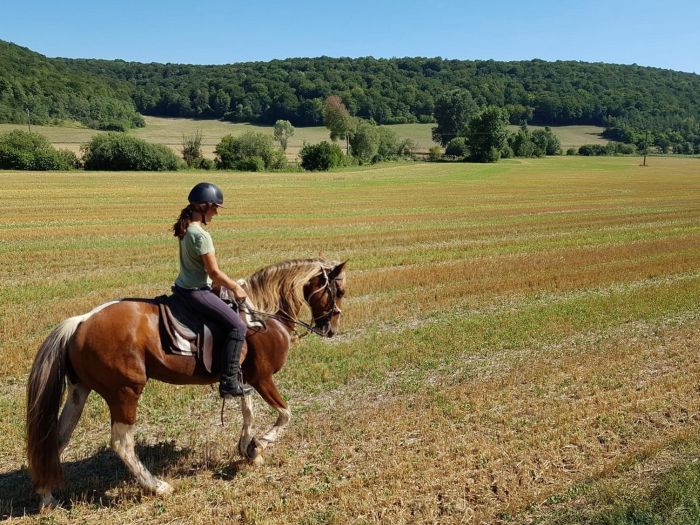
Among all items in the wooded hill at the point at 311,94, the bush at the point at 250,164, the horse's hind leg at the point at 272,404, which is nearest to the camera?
the horse's hind leg at the point at 272,404

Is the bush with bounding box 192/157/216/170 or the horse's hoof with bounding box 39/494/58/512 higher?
the bush with bounding box 192/157/216/170

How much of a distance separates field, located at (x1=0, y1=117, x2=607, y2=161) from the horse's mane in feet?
274

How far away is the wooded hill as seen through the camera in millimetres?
127375

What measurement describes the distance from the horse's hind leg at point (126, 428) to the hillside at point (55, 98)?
117 meters

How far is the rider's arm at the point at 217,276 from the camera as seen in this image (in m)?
5.71

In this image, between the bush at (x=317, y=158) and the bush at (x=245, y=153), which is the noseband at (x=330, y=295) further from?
the bush at (x=317, y=158)

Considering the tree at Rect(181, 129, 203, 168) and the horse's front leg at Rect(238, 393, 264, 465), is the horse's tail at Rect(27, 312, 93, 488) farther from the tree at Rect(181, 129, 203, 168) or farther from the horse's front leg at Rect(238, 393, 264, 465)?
the tree at Rect(181, 129, 203, 168)

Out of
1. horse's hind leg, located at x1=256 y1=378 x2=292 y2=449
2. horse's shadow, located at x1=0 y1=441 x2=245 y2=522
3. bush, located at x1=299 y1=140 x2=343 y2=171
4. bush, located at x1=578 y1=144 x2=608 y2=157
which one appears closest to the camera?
horse's shadow, located at x1=0 y1=441 x2=245 y2=522

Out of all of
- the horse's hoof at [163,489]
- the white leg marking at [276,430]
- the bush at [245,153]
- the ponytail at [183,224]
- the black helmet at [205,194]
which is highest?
the bush at [245,153]

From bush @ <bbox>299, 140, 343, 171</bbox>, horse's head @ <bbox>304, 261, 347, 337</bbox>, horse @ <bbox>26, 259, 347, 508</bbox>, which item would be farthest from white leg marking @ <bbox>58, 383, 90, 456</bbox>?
bush @ <bbox>299, 140, 343, 171</bbox>

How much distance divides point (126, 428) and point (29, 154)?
70742mm

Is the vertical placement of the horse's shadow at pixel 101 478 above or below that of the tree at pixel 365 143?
below

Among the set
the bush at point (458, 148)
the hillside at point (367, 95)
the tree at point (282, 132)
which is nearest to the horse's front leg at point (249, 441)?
the tree at point (282, 132)

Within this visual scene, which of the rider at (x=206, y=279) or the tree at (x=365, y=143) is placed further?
the tree at (x=365, y=143)
